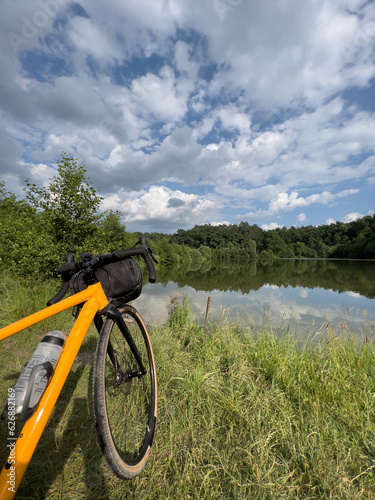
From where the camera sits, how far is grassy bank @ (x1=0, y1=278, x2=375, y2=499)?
5.22ft

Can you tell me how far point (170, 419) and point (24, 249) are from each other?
609 centimetres

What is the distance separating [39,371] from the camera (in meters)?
1.02

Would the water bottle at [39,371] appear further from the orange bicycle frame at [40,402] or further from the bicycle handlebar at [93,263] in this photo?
the bicycle handlebar at [93,263]

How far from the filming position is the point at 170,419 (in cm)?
219

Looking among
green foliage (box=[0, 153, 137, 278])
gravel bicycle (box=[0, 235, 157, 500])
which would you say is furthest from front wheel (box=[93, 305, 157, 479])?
green foliage (box=[0, 153, 137, 278])

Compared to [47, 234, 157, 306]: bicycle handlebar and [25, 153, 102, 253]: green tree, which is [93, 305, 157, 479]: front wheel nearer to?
[47, 234, 157, 306]: bicycle handlebar

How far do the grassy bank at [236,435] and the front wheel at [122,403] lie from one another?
0.21 metres

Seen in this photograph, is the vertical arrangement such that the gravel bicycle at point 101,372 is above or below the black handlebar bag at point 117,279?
below

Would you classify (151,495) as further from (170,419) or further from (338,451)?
(338,451)

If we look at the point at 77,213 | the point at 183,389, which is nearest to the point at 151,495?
the point at 183,389

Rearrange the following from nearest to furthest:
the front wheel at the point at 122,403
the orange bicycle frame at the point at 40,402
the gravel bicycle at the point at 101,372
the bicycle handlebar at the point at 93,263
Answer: the orange bicycle frame at the point at 40,402
the gravel bicycle at the point at 101,372
the front wheel at the point at 122,403
the bicycle handlebar at the point at 93,263

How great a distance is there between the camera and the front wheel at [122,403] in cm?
116

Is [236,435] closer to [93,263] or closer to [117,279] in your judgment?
[117,279]

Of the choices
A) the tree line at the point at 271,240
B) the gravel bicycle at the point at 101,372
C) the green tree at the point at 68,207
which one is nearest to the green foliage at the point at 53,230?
the green tree at the point at 68,207
